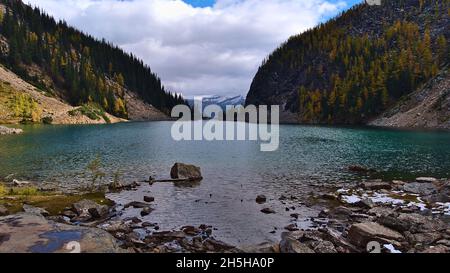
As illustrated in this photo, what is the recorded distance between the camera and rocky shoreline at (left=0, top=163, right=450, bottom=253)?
2144 centimetres

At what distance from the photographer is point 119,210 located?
33.1 meters

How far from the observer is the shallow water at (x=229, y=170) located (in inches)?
1250

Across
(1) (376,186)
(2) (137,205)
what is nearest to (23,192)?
(2) (137,205)

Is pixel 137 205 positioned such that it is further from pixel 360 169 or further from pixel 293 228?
pixel 360 169

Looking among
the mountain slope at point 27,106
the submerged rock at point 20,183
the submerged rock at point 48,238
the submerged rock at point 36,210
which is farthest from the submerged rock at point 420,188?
the mountain slope at point 27,106

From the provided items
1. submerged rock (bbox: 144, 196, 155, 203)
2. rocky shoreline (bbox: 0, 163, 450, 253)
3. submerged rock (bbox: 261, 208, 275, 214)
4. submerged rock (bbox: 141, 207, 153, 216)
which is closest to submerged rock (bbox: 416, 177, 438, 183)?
rocky shoreline (bbox: 0, 163, 450, 253)

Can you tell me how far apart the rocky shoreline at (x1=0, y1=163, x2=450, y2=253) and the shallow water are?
6.04ft

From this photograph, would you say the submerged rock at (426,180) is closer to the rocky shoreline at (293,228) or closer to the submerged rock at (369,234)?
the rocky shoreline at (293,228)

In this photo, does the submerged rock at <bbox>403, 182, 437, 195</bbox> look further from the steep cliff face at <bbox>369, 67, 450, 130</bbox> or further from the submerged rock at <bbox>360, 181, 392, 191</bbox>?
the steep cliff face at <bbox>369, 67, 450, 130</bbox>

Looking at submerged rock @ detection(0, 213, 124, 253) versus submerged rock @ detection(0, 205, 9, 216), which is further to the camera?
submerged rock @ detection(0, 205, 9, 216)

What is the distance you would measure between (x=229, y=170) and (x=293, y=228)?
89.0 ft

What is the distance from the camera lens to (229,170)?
180ft
